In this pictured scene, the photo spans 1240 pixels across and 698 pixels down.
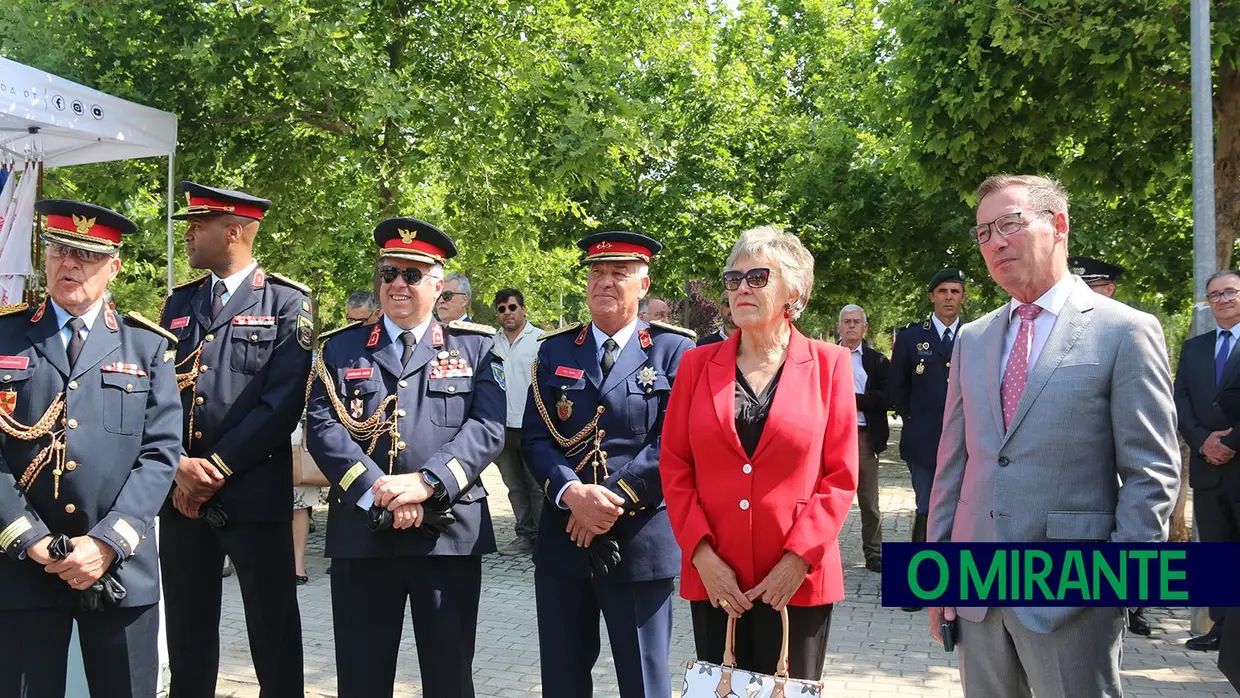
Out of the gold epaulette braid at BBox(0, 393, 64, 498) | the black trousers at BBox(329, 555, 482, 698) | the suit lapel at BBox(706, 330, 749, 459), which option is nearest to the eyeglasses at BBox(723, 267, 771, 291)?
the suit lapel at BBox(706, 330, 749, 459)

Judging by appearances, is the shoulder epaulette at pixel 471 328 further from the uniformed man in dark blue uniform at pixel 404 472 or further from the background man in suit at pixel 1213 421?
the background man in suit at pixel 1213 421

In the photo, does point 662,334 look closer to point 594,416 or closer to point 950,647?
point 594,416

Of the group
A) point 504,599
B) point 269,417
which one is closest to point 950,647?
point 269,417

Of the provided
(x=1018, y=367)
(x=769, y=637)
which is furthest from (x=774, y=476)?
(x=1018, y=367)

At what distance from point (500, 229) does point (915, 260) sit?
8975 mm

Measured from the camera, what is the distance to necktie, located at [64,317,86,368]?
12.5 feet

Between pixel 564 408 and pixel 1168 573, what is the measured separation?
7.30 ft

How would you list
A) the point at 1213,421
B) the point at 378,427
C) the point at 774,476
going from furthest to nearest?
the point at 1213,421
the point at 378,427
the point at 774,476

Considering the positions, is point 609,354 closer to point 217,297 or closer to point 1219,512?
point 217,297

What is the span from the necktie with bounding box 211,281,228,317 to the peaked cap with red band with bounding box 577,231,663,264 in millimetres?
1637

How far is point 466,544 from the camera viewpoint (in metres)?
4.08

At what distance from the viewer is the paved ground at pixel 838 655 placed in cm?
533

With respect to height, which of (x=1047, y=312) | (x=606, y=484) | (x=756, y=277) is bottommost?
(x=606, y=484)

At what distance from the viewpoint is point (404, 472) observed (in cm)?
405
